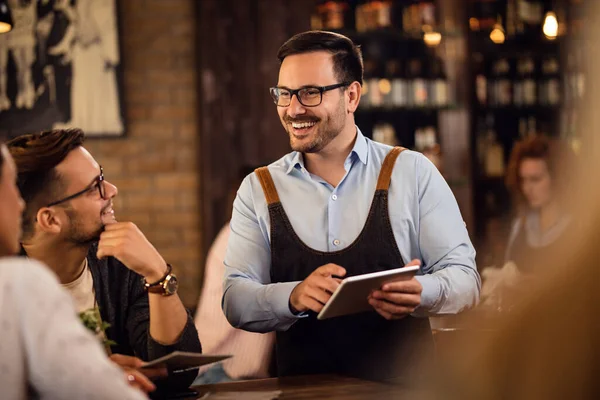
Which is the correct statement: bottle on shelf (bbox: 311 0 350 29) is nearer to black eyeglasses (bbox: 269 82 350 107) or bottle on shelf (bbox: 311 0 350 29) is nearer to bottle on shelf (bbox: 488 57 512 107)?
bottle on shelf (bbox: 488 57 512 107)

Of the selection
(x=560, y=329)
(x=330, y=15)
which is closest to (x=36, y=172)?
(x=560, y=329)

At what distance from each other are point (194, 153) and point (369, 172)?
2.75 meters

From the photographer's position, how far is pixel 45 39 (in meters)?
5.00

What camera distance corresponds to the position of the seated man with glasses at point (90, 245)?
2129mm

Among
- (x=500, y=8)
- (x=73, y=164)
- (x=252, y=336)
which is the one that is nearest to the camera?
(x=73, y=164)

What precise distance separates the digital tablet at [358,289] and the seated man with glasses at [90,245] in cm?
40

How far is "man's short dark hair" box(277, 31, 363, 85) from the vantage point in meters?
2.64

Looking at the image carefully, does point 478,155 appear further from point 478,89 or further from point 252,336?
point 252,336

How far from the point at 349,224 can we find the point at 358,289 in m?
0.57

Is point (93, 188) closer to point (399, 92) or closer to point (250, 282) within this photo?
point (250, 282)

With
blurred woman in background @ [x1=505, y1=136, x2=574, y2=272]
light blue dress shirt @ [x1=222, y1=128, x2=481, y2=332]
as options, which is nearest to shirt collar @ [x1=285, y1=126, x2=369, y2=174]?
light blue dress shirt @ [x1=222, y1=128, x2=481, y2=332]

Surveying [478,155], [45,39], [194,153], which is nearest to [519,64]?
[478,155]

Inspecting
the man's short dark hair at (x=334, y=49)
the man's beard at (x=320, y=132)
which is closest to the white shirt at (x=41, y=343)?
the man's beard at (x=320, y=132)

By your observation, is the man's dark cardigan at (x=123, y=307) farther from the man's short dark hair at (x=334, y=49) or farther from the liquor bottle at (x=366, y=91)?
the liquor bottle at (x=366, y=91)
